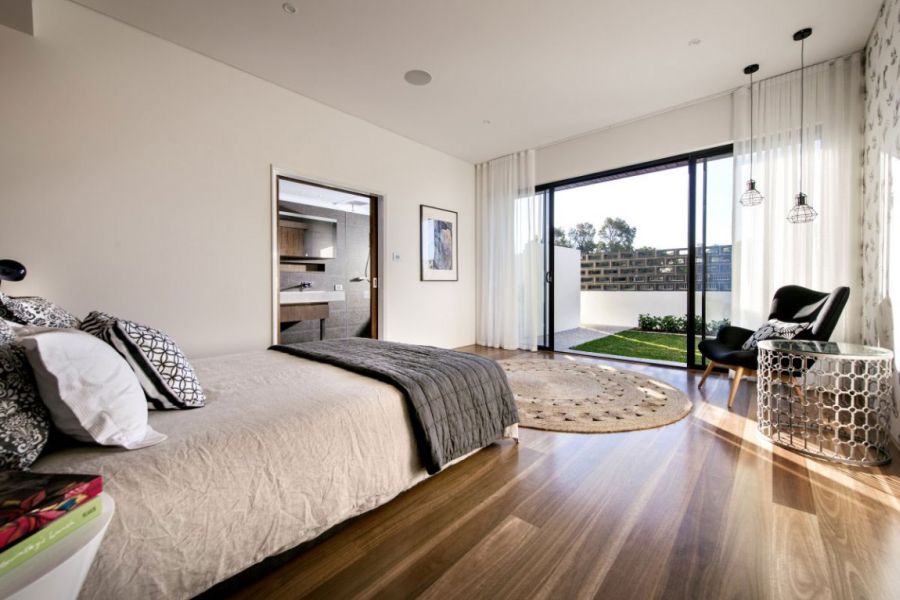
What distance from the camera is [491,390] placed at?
2062 millimetres

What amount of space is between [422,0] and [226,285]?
2655mm

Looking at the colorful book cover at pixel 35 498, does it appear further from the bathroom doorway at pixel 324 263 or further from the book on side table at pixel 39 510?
the bathroom doorway at pixel 324 263

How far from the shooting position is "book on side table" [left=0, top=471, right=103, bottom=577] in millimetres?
541

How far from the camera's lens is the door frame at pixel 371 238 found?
345 cm

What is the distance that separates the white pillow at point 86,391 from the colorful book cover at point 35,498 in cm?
34

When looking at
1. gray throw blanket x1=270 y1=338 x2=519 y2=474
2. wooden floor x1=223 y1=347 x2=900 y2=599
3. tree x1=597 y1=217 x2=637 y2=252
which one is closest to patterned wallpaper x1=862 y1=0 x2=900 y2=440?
wooden floor x1=223 y1=347 x2=900 y2=599

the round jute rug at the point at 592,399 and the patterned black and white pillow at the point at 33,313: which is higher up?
the patterned black and white pillow at the point at 33,313

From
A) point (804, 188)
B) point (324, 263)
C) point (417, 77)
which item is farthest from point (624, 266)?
point (324, 263)

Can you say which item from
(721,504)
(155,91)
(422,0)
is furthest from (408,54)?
(721,504)

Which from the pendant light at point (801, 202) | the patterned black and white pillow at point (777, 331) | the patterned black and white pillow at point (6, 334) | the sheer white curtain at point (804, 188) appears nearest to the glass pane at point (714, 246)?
the sheer white curtain at point (804, 188)

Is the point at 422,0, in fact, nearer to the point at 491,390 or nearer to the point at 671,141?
the point at 491,390

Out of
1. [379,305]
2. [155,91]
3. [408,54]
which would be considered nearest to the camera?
[155,91]

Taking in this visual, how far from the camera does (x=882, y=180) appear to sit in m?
2.53

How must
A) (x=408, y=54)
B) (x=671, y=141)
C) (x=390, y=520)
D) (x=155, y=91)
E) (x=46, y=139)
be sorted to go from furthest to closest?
(x=671, y=141) < (x=408, y=54) < (x=155, y=91) < (x=46, y=139) < (x=390, y=520)
